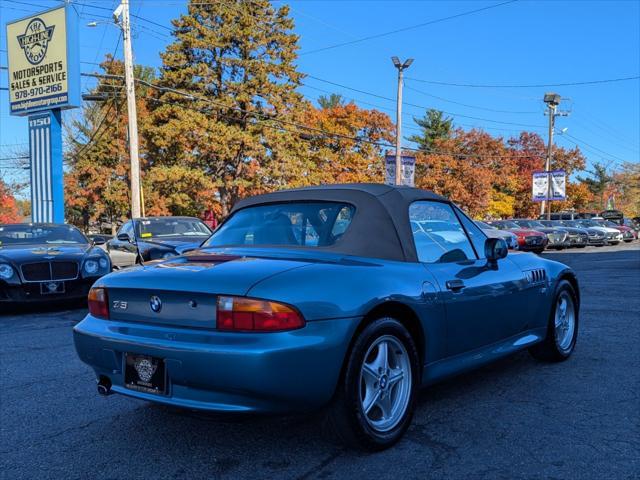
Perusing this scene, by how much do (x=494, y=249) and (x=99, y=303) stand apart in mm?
2573

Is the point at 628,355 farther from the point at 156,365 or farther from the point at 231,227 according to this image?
the point at 156,365

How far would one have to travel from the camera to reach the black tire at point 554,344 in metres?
4.95

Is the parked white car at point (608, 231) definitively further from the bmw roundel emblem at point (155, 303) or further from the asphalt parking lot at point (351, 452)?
the bmw roundel emblem at point (155, 303)

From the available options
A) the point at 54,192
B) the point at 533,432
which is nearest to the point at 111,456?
the point at 533,432

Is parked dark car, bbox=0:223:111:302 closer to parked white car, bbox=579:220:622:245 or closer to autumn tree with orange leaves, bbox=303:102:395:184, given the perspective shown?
parked white car, bbox=579:220:622:245

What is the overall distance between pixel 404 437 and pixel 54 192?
17943mm

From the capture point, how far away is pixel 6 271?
817 centimetres

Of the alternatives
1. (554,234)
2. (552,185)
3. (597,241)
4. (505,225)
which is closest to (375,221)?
(505,225)

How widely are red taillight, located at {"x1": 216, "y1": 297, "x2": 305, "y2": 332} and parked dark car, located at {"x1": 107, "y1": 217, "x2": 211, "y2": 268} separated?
7249 millimetres

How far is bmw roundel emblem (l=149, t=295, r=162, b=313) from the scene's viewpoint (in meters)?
3.06

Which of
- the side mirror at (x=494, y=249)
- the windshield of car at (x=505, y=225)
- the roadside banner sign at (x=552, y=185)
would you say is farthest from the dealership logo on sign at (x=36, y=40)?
the roadside banner sign at (x=552, y=185)

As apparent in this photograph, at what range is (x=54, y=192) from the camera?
18.8 meters

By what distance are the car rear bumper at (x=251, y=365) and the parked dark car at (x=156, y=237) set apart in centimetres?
714

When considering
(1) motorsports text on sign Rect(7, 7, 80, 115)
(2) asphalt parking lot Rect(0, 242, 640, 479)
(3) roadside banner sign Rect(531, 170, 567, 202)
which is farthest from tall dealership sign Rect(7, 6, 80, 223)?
(3) roadside banner sign Rect(531, 170, 567, 202)
